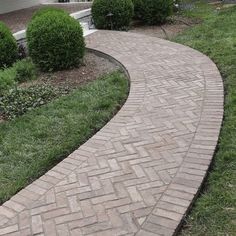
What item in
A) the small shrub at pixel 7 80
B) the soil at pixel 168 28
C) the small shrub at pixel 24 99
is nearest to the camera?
the small shrub at pixel 24 99

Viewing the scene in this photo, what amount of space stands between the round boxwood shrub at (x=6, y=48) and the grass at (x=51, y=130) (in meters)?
2.14

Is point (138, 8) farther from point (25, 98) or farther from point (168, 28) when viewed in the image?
point (25, 98)

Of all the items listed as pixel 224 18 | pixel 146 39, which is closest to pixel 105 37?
pixel 146 39

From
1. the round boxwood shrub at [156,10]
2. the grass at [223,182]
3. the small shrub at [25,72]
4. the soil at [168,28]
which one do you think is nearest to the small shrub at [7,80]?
the small shrub at [25,72]

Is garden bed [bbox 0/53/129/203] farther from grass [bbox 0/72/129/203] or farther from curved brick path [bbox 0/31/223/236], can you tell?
curved brick path [bbox 0/31/223/236]

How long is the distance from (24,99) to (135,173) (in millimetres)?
2429

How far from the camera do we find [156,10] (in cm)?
1040

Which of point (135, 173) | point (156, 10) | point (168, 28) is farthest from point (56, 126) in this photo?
point (156, 10)

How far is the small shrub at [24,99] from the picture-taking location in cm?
517

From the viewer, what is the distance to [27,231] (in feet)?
9.50

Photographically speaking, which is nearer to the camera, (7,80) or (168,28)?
Result: (7,80)

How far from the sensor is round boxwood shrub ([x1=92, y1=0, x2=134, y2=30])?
1008 centimetres

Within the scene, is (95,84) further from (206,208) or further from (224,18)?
(224,18)

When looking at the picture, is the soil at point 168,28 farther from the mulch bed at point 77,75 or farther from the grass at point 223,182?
the mulch bed at point 77,75
